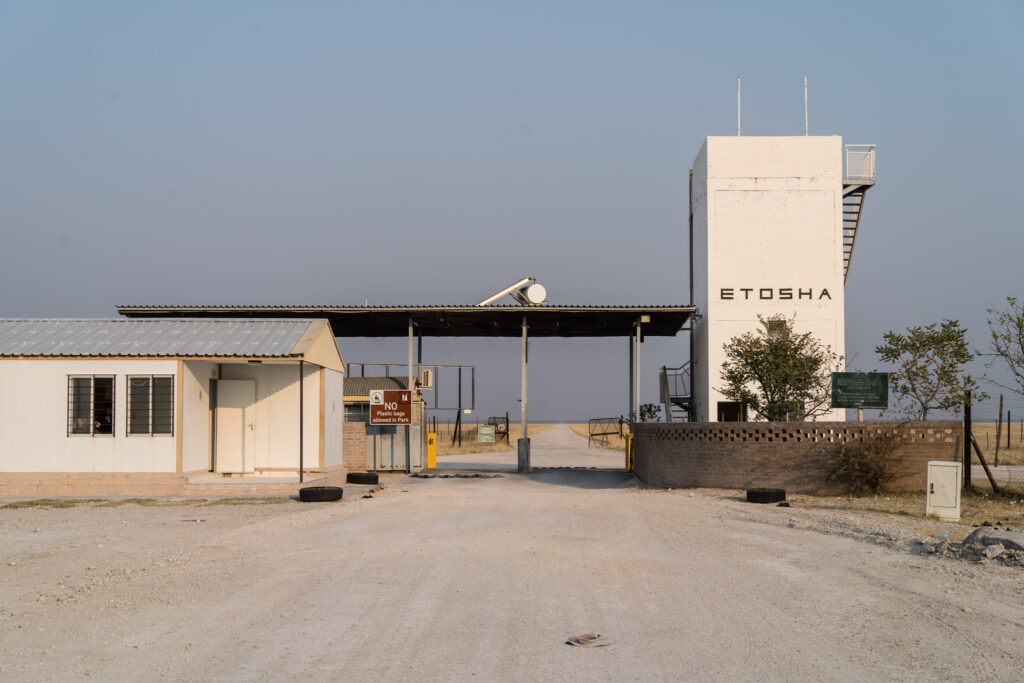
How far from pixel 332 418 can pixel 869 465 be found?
14.6 metres

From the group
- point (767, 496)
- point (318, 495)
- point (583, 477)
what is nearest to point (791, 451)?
point (767, 496)

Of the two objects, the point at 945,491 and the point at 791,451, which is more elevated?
the point at 791,451

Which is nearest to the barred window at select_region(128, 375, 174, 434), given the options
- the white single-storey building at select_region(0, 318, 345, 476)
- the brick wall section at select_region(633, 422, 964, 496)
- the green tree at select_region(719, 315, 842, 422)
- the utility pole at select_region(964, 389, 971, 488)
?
the white single-storey building at select_region(0, 318, 345, 476)

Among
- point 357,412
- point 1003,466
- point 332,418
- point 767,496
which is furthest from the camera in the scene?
point 1003,466

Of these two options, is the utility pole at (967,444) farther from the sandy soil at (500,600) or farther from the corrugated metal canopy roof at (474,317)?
the corrugated metal canopy roof at (474,317)

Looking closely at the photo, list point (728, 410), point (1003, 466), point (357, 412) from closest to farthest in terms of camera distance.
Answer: point (357, 412) → point (728, 410) → point (1003, 466)

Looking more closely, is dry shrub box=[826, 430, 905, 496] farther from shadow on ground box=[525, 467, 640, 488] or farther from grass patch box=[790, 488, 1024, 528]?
shadow on ground box=[525, 467, 640, 488]

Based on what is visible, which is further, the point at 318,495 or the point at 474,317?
the point at 474,317

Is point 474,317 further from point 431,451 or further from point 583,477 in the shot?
point 583,477

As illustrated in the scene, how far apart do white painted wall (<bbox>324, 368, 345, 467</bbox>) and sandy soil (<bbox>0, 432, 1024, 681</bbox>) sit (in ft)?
29.0

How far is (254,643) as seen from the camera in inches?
296

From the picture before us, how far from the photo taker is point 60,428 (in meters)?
21.7

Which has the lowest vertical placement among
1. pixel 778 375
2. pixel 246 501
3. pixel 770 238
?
pixel 246 501

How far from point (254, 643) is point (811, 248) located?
99.1 ft
